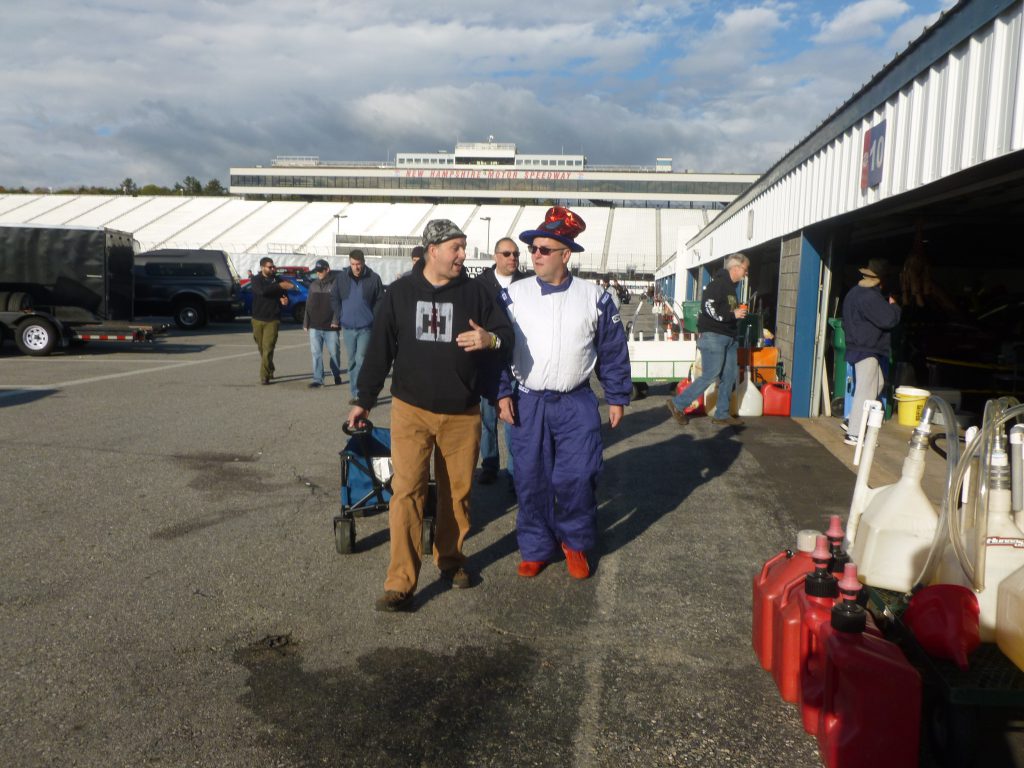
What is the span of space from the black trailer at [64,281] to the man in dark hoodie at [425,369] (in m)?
13.8

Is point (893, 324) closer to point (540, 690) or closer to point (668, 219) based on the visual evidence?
point (540, 690)

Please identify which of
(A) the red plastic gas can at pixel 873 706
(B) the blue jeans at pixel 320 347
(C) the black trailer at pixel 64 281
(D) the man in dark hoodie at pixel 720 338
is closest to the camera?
(A) the red plastic gas can at pixel 873 706

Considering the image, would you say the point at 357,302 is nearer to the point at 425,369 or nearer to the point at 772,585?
the point at 425,369

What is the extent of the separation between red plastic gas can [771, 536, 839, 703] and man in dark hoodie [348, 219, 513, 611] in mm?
1790

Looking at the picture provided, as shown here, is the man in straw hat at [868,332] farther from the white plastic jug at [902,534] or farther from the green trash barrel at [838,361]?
the white plastic jug at [902,534]

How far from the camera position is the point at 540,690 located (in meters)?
3.43

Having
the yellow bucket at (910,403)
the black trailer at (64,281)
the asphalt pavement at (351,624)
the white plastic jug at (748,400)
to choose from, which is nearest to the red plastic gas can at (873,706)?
the asphalt pavement at (351,624)

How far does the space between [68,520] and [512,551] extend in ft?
9.89

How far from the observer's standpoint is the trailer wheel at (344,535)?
505 centimetres

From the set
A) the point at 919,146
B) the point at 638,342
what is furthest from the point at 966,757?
the point at 638,342

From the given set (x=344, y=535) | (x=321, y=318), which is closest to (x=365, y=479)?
(x=344, y=535)

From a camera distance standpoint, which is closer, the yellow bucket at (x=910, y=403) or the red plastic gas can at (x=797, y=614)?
the red plastic gas can at (x=797, y=614)

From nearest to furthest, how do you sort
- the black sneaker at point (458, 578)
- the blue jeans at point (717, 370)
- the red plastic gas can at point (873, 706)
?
the red plastic gas can at point (873, 706)
the black sneaker at point (458, 578)
the blue jeans at point (717, 370)

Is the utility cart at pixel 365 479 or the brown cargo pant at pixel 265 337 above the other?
the brown cargo pant at pixel 265 337
